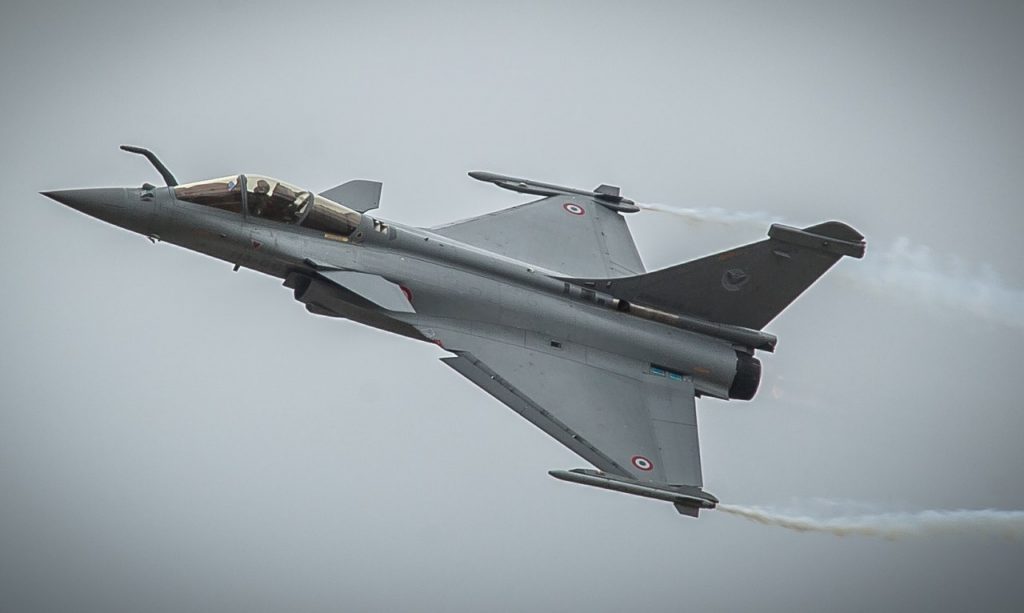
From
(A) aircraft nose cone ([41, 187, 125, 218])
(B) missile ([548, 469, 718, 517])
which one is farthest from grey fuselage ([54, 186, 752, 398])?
(B) missile ([548, 469, 718, 517])

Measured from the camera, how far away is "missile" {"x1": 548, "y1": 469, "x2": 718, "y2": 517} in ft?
55.7

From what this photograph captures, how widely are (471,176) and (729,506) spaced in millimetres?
7875

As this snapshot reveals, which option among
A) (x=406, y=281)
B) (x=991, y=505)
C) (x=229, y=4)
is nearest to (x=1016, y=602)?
(x=991, y=505)

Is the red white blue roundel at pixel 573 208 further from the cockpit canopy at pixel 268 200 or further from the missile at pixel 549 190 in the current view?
the cockpit canopy at pixel 268 200

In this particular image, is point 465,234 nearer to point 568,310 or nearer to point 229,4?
point 568,310

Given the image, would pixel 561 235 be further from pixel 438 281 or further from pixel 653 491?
pixel 653 491

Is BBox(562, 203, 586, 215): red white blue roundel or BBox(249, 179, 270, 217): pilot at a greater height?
BBox(562, 203, 586, 215): red white blue roundel

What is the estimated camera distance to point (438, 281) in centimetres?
1827

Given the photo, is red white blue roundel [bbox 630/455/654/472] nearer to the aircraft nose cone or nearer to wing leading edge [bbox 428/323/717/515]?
wing leading edge [bbox 428/323/717/515]

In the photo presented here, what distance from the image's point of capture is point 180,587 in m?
23.2

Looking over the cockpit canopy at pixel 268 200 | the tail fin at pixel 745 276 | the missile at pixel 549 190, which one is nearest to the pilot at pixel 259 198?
the cockpit canopy at pixel 268 200

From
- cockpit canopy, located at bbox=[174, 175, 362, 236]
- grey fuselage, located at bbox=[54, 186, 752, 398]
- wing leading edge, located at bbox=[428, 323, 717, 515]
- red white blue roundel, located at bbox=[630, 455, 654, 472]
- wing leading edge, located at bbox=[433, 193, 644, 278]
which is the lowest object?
red white blue roundel, located at bbox=[630, 455, 654, 472]

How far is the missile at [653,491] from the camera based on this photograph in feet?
55.7

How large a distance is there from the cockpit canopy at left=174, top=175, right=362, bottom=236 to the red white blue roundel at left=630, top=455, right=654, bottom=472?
17.5ft
